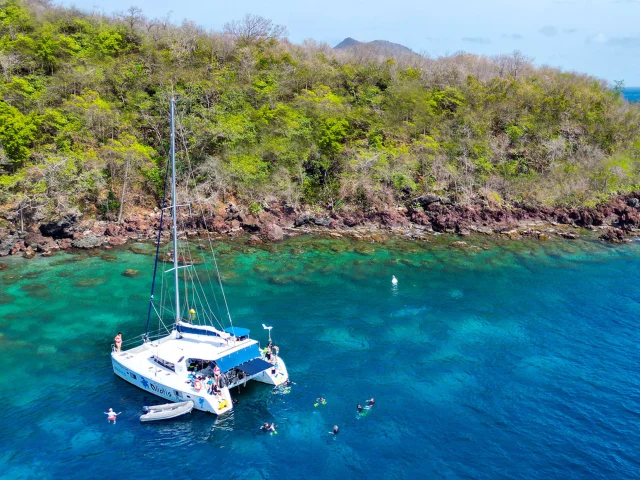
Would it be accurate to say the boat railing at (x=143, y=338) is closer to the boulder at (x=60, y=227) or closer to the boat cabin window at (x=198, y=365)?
the boat cabin window at (x=198, y=365)

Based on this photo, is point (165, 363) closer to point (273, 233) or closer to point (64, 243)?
point (273, 233)

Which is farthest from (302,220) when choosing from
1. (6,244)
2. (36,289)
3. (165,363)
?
(165,363)

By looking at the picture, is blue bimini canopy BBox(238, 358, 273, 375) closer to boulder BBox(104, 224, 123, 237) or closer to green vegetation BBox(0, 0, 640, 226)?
boulder BBox(104, 224, 123, 237)

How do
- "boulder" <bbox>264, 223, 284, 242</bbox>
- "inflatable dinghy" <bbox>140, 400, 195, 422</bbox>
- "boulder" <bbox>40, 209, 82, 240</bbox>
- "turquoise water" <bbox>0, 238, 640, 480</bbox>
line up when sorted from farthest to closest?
"boulder" <bbox>264, 223, 284, 242</bbox>
"boulder" <bbox>40, 209, 82, 240</bbox>
"inflatable dinghy" <bbox>140, 400, 195, 422</bbox>
"turquoise water" <bbox>0, 238, 640, 480</bbox>

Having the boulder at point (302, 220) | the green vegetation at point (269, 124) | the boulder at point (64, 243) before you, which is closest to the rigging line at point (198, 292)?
the boulder at point (64, 243)

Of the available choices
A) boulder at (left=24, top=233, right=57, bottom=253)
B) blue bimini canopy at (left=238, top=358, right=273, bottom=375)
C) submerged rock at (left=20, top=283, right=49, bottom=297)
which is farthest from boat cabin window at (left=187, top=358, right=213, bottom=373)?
boulder at (left=24, top=233, right=57, bottom=253)

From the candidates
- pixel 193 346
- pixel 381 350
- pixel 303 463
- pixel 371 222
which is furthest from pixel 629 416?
pixel 371 222
